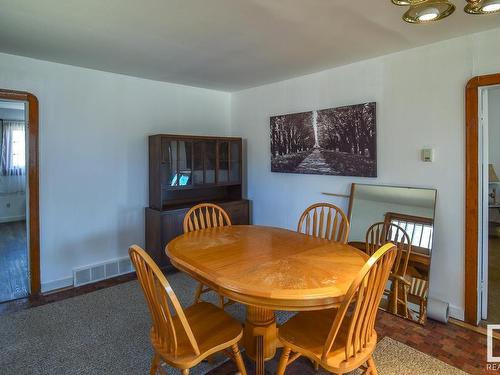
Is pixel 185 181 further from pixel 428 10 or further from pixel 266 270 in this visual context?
pixel 428 10

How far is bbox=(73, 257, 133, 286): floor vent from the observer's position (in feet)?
11.3

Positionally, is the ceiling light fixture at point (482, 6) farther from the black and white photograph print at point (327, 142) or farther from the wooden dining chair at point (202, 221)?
the wooden dining chair at point (202, 221)

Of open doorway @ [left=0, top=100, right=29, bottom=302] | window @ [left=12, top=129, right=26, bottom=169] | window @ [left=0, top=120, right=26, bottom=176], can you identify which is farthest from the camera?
window @ [left=12, top=129, right=26, bottom=169]

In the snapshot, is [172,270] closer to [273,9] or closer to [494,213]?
[273,9]

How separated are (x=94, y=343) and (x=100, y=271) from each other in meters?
1.38

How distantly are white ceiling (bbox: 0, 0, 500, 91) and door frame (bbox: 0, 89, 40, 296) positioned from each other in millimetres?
444

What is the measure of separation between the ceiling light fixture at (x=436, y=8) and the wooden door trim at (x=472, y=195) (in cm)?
126

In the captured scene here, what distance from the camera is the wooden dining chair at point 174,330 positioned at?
147cm

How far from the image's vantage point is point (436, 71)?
278 cm

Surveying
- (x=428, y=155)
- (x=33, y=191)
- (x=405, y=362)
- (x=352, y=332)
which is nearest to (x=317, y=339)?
(x=352, y=332)

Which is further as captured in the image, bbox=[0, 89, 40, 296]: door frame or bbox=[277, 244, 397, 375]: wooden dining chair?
bbox=[0, 89, 40, 296]: door frame

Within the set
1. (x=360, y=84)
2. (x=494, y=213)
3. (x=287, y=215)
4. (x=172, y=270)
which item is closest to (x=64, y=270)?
(x=172, y=270)

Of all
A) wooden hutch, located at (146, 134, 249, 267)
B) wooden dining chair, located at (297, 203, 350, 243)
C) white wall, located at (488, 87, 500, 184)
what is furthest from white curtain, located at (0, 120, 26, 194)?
white wall, located at (488, 87, 500, 184)

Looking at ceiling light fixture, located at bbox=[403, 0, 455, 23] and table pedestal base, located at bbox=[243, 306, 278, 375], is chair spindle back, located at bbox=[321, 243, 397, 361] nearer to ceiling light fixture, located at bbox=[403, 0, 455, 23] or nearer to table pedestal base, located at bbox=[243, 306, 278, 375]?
table pedestal base, located at bbox=[243, 306, 278, 375]
